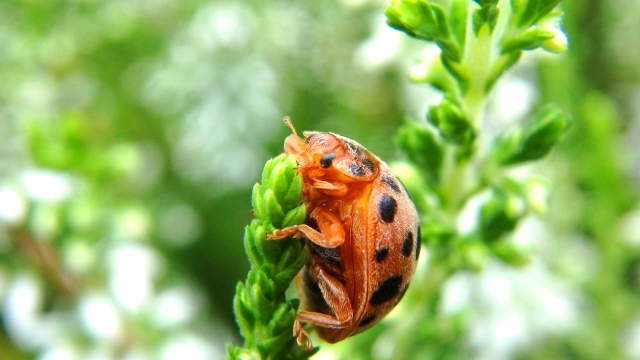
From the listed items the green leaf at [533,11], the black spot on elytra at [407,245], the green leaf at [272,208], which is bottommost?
the black spot on elytra at [407,245]

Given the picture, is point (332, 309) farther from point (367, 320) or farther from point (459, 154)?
point (459, 154)

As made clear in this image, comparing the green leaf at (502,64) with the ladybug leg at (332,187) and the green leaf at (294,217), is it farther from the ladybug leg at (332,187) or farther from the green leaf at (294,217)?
the green leaf at (294,217)

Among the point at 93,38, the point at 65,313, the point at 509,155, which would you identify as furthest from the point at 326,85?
the point at 509,155

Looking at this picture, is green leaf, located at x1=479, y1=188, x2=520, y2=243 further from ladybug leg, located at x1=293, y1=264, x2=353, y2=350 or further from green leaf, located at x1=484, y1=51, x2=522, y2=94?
ladybug leg, located at x1=293, y1=264, x2=353, y2=350

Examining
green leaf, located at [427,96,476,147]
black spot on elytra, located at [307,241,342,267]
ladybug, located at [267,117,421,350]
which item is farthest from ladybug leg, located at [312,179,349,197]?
green leaf, located at [427,96,476,147]

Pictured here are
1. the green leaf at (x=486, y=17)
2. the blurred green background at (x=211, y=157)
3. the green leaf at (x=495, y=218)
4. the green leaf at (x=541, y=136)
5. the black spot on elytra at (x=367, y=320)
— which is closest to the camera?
the green leaf at (x=486, y=17)

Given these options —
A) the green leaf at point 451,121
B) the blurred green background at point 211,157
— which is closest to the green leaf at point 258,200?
the green leaf at point 451,121

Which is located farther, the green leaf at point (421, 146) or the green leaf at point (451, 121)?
the green leaf at point (421, 146)
